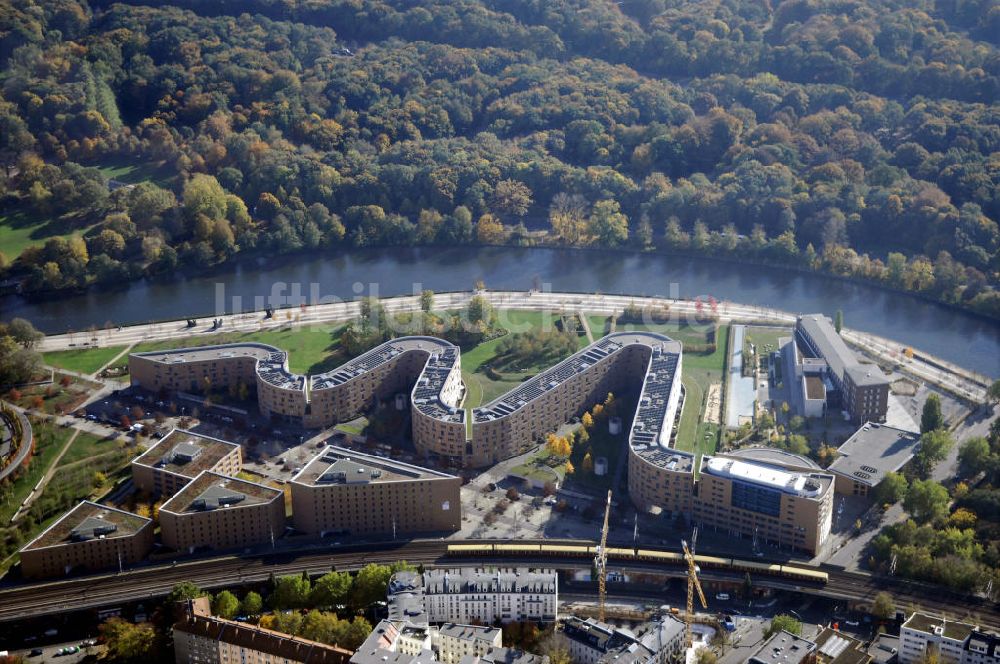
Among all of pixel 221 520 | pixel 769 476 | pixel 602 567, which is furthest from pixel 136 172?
pixel 769 476

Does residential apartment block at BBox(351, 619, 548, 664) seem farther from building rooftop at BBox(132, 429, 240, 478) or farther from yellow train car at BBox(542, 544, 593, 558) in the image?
building rooftop at BBox(132, 429, 240, 478)

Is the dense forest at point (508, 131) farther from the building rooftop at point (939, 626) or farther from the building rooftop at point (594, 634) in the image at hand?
the building rooftop at point (594, 634)

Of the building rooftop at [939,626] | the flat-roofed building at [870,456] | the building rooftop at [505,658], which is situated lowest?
the building rooftop at [505,658]

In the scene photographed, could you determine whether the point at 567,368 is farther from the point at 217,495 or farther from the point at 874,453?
the point at 217,495

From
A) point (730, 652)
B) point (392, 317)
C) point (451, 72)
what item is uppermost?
point (451, 72)

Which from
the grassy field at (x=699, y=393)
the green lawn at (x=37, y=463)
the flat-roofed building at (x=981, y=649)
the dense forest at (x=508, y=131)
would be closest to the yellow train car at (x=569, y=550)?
the grassy field at (x=699, y=393)

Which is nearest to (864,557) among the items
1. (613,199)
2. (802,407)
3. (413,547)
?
(802,407)

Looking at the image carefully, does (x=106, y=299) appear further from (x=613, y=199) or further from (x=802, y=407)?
(x=802, y=407)
